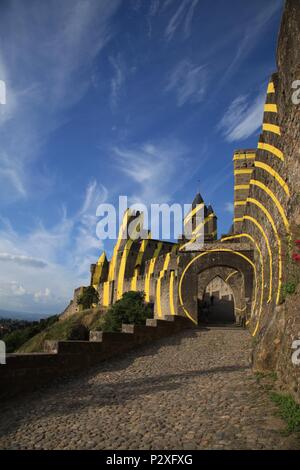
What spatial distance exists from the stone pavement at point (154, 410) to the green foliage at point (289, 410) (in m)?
0.11

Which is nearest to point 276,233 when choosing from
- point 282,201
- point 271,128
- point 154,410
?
point 282,201

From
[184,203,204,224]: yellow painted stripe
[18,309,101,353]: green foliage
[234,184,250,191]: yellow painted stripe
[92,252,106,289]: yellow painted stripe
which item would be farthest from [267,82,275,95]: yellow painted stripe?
[92,252,106,289]: yellow painted stripe

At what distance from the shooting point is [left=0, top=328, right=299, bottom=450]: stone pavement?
4430 mm

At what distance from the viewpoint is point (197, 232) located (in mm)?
44500

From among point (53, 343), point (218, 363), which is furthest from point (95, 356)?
point (218, 363)

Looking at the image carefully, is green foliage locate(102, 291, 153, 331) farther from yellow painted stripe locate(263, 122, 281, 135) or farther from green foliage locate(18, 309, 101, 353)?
yellow painted stripe locate(263, 122, 281, 135)

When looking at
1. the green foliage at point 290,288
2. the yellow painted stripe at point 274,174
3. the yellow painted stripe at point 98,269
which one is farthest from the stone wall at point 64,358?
the yellow painted stripe at point 98,269

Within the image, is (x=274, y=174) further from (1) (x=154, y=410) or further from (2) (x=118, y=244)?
(2) (x=118, y=244)

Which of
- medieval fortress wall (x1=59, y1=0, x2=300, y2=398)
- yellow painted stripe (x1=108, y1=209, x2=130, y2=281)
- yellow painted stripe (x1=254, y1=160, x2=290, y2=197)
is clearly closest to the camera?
medieval fortress wall (x1=59, y1=0, x2=300, y2=398)

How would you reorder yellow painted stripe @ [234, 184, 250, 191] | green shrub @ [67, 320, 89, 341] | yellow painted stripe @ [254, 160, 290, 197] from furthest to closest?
green shrub @ [67, 320, 89, 341] < yellow painted stripe @ [234, 184, 250, 191] < yellow painted stripe @ [254, 160, 290, 197]

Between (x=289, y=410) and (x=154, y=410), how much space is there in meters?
1.99

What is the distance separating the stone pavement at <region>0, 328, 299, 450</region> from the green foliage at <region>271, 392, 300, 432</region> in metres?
0.11
